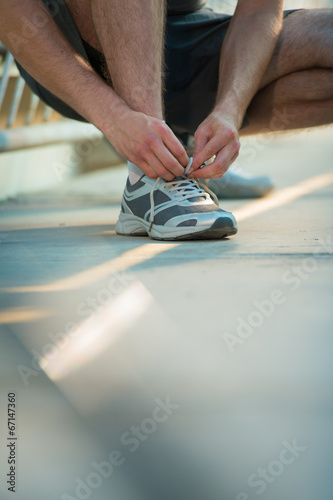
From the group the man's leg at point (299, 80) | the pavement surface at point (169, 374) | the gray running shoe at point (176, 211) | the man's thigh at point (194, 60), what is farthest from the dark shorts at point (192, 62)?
the pavement surface at point (169, 374)

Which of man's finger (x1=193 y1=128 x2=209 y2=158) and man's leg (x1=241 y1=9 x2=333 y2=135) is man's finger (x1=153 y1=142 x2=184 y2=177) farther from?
man's leg (x1=241 y1=9 x2=333 y2=135)

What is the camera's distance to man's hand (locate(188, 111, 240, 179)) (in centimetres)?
126

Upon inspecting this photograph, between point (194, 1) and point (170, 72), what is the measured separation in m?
0.27

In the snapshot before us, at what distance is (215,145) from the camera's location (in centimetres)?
125

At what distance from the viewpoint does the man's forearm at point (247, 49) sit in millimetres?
1490

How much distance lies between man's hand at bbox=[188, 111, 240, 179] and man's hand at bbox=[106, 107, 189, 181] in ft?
0.14

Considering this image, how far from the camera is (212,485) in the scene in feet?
1.62

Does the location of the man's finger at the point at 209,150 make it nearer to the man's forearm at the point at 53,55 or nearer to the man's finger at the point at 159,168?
the man's finger at the point at 159,168

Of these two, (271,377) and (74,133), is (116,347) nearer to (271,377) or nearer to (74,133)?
(271,377)

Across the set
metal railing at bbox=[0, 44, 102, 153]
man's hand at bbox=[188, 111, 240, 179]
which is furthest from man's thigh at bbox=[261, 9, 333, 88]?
metal railing at bbox=[0, 44, 102, 153]

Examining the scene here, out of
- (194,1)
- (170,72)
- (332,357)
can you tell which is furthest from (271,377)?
(194,1)

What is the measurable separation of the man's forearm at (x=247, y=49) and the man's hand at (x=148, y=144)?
277 mm

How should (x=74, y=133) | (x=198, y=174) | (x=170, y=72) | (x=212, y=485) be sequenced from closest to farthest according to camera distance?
(x=212, y=485)
(x=198, y=174)
(x=170, y=72)
(x=74, y=133)

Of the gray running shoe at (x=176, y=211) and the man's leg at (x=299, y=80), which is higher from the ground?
the man's leg at (x=299, y=80)
